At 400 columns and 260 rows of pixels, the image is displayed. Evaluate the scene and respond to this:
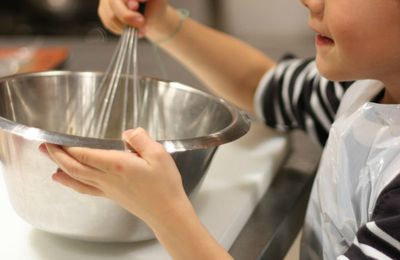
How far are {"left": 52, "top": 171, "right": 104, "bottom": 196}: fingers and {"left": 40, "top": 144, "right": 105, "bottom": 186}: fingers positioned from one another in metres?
0.01

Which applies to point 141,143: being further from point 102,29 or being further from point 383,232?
point 102,29

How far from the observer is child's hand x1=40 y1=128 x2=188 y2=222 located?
1.58ft

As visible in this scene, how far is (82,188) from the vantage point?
1.69 ft

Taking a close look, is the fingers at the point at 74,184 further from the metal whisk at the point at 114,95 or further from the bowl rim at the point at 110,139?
the metal whisk at the point at 114,95

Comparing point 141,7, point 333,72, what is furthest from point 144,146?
point 141,7

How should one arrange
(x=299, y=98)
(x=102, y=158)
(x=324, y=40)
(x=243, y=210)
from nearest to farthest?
(x=102, y=158) → (x=324, y=40) → (x=243, y=210) → (x=299, y=98)

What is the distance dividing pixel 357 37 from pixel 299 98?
33 centimetres

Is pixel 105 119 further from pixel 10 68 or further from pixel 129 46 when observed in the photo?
pixel 10 68

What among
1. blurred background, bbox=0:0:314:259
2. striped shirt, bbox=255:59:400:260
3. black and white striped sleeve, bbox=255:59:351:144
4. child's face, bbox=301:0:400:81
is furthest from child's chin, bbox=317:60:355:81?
blurred background, bbox=0:0:314:259

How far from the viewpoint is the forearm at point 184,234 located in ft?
1.66

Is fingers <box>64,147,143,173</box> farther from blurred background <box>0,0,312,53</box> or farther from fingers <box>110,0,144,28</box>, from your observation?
blurred background <box>0,0,312,53</box>

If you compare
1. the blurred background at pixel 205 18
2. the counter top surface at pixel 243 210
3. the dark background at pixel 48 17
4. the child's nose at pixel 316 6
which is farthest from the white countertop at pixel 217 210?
the dark background at pixel 48 17

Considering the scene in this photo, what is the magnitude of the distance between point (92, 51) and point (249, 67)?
512 mm

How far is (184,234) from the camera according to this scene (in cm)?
51
